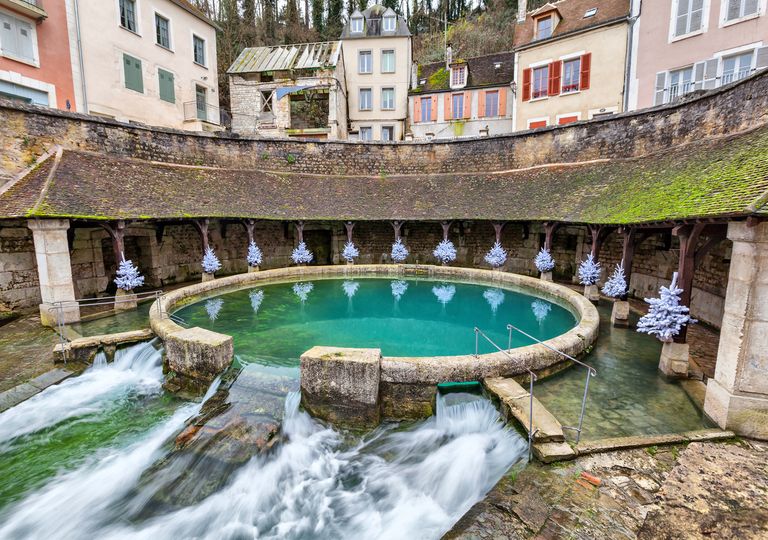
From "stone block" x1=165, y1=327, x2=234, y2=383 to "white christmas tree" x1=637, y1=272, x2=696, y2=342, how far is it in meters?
6.16

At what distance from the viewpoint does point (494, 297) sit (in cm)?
1012

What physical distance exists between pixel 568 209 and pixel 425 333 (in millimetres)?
6219

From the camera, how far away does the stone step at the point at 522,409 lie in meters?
3.81

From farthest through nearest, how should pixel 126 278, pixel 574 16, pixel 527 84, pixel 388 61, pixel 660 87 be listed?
pixel 388 61, pixel 527 84, pixel 574 16, pixel 660 87, pixel 126 278

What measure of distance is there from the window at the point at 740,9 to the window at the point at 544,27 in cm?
633

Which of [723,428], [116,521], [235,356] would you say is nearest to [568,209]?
[723,428]

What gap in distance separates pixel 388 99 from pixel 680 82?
1389cm

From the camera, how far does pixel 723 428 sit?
4.12 meters

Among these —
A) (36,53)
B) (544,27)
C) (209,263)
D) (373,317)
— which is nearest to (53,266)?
(209,263)

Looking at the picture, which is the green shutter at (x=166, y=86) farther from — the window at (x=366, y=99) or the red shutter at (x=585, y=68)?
the red shutter at (x=585, y=68)

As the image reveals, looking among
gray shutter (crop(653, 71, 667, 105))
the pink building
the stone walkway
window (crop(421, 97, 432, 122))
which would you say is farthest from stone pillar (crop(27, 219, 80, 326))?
the pink building

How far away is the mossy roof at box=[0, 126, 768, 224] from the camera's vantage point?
623cm

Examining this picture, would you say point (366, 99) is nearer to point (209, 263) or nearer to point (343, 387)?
point (209, 263)

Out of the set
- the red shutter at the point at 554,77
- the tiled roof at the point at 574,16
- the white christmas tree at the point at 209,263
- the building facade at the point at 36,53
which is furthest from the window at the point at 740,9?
the building facade at the point at 36,53
